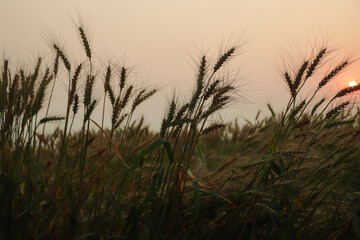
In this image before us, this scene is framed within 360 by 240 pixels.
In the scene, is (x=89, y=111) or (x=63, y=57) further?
(x=63, y=57)

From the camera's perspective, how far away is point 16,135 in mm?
2365

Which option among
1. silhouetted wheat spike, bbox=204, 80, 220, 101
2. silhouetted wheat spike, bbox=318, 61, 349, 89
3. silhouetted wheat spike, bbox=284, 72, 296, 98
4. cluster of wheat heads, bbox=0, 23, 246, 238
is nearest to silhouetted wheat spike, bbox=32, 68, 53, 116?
cluster of wheat heads, bbox=0, 23, 246, 238

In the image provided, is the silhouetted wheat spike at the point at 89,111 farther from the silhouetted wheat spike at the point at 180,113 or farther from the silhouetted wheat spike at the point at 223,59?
the silhouetted wheat spike at the point at 223,59

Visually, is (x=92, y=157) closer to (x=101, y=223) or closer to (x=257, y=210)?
(x=101, y=223)

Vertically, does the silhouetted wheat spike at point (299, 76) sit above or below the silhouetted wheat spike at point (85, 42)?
below

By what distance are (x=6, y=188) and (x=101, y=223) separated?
0.44 metres

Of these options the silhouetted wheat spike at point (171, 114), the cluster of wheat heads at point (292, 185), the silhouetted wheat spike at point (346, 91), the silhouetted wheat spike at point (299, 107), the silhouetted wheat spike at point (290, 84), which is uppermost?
the silhouetted wheat spike at point (290, 84)

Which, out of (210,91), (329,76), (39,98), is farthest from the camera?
(329,76)

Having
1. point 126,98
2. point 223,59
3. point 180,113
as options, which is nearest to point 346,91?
point 223,59

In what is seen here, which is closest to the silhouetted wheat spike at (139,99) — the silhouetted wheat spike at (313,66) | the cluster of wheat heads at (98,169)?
the cluster of wheat heads at (98,169)

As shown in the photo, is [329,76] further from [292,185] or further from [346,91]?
[292,185]

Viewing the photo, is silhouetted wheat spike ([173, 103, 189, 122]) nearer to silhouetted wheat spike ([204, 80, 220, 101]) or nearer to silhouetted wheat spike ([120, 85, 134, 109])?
silhouetted wheat spike ([204, 80, 220, 101])

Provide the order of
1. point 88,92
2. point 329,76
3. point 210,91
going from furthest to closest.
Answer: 1. point 329,76
2. point 88,92
3. point 210,91

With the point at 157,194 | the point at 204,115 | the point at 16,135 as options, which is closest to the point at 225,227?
the point at 157,194
